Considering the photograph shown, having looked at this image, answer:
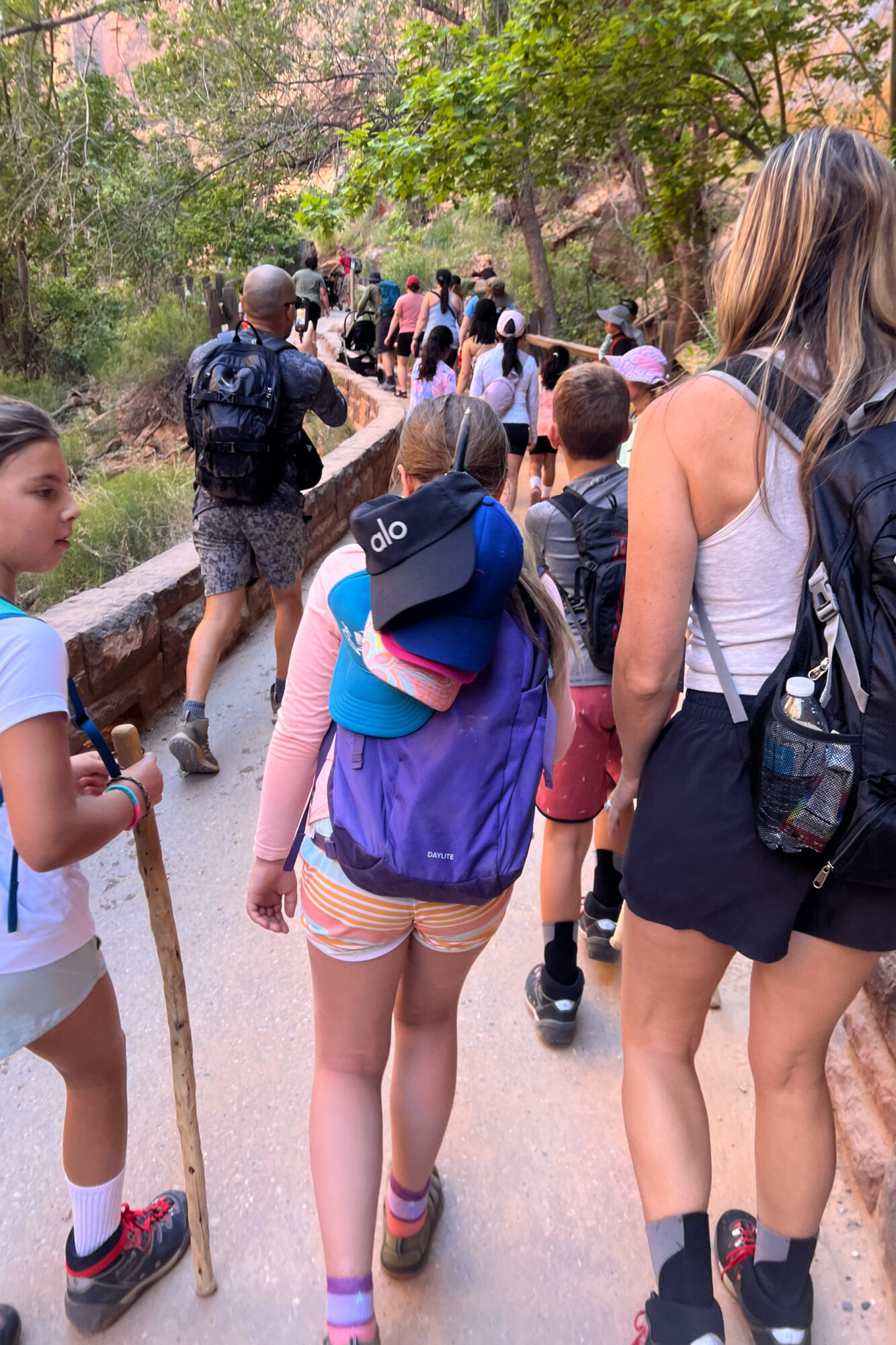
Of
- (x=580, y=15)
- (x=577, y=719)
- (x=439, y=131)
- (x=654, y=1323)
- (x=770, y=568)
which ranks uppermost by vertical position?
(x=580, y=15)

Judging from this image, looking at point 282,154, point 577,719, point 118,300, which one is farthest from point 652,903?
point 118,300

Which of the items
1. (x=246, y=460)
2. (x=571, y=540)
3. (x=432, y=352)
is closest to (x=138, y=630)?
(x=246, y=460)

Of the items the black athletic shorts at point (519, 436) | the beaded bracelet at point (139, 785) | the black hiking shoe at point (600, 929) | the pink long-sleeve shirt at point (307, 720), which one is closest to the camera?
the pink long-sleeve shirt at point (307, 720)

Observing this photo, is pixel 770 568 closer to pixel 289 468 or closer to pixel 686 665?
pixel 686 665

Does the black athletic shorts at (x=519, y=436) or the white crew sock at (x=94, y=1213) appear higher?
the black athletic shorts at (x=519, y=436)

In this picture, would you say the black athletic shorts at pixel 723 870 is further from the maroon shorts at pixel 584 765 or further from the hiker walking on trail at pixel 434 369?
the hiker walking on trail at pixel 434 369

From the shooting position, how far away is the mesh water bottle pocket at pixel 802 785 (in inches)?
52.9

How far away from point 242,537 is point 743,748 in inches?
124

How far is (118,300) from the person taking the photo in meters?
20.0

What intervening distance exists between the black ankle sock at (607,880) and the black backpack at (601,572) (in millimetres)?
781

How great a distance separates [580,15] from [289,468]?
685 centimetres

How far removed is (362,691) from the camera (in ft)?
4.72

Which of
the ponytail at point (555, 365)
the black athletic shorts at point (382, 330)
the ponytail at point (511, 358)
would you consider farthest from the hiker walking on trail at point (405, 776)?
the black athletic shorts at point (382, 330)

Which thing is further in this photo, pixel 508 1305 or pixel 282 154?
pixel 282 154
